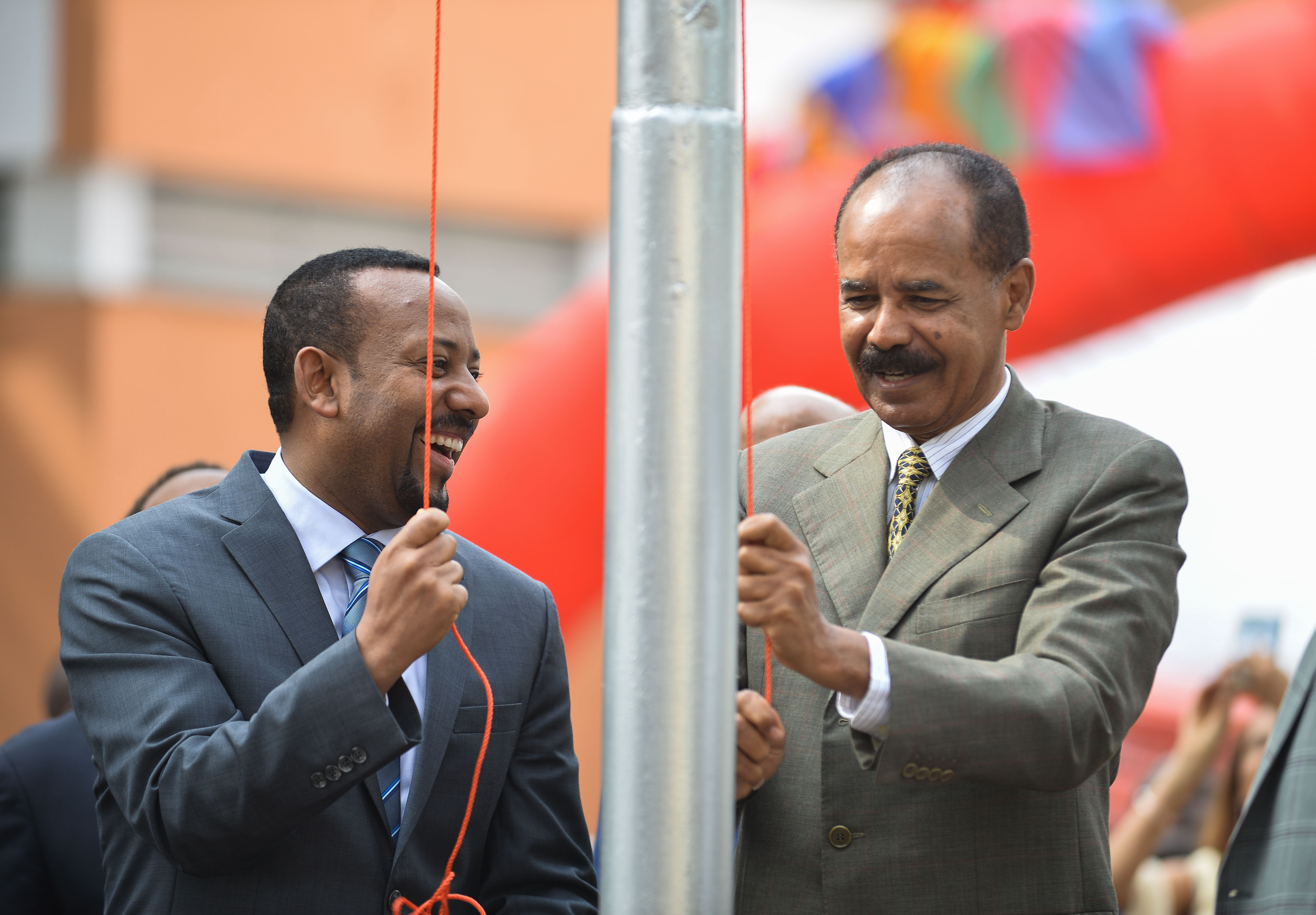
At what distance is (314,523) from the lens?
2.09 meters

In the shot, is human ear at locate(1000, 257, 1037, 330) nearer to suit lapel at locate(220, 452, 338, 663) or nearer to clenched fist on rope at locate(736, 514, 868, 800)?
clenched fist on rope at locate(736, 514, 868, 800)

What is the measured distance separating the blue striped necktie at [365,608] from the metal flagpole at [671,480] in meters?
0.58

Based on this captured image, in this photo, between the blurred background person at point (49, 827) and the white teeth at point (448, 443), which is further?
the blurred background person at point (49, 827)

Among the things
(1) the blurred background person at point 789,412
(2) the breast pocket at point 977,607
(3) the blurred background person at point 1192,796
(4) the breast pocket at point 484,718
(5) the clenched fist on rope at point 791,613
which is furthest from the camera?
(3) the blurred background person at point 1192,796

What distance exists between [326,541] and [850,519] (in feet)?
2.39

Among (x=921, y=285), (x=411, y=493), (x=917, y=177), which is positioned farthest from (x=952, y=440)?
(x=411, y=493)

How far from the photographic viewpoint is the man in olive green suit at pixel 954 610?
5.32 feet

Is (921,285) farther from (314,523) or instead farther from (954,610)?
(314,523)

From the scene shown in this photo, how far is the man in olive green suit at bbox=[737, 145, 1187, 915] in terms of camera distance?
1623mm

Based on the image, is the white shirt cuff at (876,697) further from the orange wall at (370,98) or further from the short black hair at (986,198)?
the orange wall at (370,98)

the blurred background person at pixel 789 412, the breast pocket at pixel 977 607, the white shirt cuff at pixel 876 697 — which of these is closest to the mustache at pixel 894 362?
the breast pocket at pixel 977 607

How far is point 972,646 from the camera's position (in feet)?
5.90

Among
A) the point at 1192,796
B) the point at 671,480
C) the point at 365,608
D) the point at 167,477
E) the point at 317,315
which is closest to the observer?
the point at 671,480

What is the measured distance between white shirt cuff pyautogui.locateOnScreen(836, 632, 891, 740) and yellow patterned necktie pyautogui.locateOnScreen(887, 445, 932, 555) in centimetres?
33
